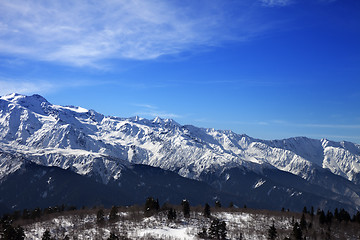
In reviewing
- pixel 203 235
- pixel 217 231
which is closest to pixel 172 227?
pixel 203 235

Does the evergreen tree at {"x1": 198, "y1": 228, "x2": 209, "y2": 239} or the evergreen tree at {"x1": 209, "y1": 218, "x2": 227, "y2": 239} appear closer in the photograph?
the evergreen tree at {"x1": 198, "y1": 228, "x2": 209, "y2": 239}

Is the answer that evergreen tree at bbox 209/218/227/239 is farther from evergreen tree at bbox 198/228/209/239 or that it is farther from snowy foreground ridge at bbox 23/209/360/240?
snowy foreground ridge at bbox 23/209/360/240

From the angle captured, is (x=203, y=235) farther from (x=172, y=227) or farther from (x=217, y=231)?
(x=172, y=227)

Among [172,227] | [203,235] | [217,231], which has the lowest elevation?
[203,235]

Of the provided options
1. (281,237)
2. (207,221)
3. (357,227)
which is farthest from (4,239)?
(357,227)

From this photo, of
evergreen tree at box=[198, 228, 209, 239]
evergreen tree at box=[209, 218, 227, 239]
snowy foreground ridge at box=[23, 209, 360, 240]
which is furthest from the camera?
snowy foreground ridge at box=[23, 209, 360, 240]

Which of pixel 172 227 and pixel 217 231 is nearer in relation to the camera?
pixel 217 231

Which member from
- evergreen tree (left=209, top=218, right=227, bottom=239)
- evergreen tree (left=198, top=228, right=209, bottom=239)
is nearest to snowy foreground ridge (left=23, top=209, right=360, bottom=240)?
evergreen tree (left=198, top=228, right=209, bottom=239)

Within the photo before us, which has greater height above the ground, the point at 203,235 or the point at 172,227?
the point at 172,227

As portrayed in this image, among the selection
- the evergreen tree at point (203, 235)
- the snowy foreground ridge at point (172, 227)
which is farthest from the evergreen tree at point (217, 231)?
the snowy foreground ridge at point (172, 227)

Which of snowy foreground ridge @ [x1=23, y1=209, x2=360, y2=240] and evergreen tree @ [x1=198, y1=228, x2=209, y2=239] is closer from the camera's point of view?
evergreen tree @ [x1=198, y1=228, x2=209, y2=239]

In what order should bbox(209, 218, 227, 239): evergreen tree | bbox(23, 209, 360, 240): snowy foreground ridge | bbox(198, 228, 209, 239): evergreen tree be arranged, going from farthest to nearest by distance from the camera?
1. bbox(23, 209, 360, 240): snowy foreground ridge
2. bbox(209, 218, 227, 239): evergreen tree
3. bbox(198, 228, 209, 239): evergreen tree

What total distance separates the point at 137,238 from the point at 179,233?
55.6ft

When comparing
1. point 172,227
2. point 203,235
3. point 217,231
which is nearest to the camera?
point 217,231
